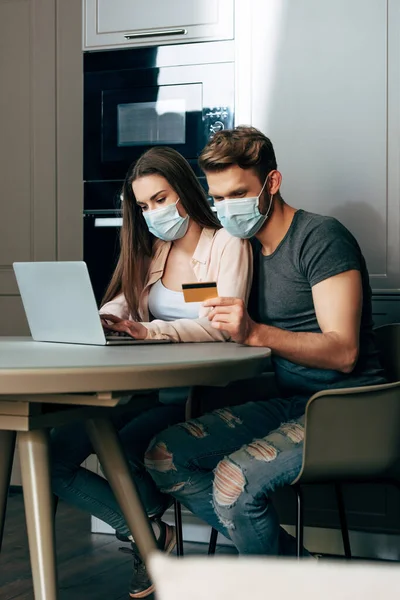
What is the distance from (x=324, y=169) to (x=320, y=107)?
0.66 ft

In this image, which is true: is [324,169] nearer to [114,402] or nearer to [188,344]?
[188,344]

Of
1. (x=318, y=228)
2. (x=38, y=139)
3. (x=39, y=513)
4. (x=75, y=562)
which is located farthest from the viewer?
(x=38, y=139)

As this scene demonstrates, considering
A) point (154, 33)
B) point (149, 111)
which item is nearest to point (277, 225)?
point (149, 111)

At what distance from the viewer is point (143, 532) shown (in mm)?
1769

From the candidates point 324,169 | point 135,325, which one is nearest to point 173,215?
point 135,325

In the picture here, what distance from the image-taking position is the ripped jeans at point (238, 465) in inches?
65.8

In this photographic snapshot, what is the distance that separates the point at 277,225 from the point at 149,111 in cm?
114

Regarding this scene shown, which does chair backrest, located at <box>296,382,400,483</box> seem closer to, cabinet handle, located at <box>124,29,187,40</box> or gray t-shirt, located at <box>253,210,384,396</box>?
gray t-shirt, located at <box>253,210,384,396</box>

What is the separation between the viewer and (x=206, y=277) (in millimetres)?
2148

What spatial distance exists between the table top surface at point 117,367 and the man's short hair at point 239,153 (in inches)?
19.9

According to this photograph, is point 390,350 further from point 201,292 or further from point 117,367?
point 117,367

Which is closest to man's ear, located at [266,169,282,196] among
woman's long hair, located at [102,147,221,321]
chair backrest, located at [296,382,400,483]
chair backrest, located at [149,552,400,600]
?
woman's long hair, located at [102,147,221,321]

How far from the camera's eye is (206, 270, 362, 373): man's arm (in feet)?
5.76

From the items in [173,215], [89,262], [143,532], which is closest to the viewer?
[143,532]
